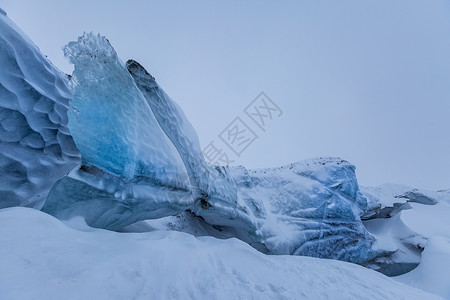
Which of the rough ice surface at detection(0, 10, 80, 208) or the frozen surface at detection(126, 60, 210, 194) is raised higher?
the frozen surface at detection(126, 60, 210, 194)

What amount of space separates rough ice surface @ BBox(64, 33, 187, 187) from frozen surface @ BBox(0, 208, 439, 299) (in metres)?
0.45

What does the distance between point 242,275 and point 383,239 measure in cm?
391

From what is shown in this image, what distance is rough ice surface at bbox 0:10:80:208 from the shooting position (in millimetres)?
1336

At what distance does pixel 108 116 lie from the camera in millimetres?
1492

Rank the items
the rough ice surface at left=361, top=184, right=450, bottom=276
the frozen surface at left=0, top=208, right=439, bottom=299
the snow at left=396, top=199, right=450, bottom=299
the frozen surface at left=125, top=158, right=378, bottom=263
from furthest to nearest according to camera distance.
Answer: the rough ice surface at left=361, top=184, right=450, bottom=276 < the snow at left=396, top=199, right=450, bottom=299 < the frozen surface at left=125, top=158, right=378, bottom=263 < the frozen surface at left=0, top=208, right=439, bottom=299

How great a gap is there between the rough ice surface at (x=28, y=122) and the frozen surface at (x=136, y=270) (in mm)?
337

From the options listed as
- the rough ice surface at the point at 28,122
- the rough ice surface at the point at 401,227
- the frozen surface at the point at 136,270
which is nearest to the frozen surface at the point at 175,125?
the rough ice surface at the point at 28,122

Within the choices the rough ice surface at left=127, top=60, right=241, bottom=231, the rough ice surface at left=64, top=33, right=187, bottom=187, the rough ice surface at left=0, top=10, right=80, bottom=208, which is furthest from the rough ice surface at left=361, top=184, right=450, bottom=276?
the rough ice surface at left=0, top=10, right=80, bottom=208

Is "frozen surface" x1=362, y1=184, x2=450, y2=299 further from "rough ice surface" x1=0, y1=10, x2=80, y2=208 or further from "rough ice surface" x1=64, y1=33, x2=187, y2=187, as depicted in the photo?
"rough ice surface" x1=0, y1=10, x2=80, y2=208

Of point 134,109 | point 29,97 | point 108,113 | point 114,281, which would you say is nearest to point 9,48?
point 29,97

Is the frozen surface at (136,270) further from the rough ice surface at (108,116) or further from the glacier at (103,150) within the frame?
the rough ice surface at (108,116)

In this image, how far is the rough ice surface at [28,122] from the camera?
1.34m

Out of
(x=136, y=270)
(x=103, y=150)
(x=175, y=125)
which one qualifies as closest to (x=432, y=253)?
(x=175, y=125)

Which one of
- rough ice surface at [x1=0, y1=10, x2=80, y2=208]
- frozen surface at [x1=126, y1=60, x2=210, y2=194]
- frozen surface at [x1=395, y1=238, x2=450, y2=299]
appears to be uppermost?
frozen surface at [x1=395, y1=238, x2=450, y2=299]
